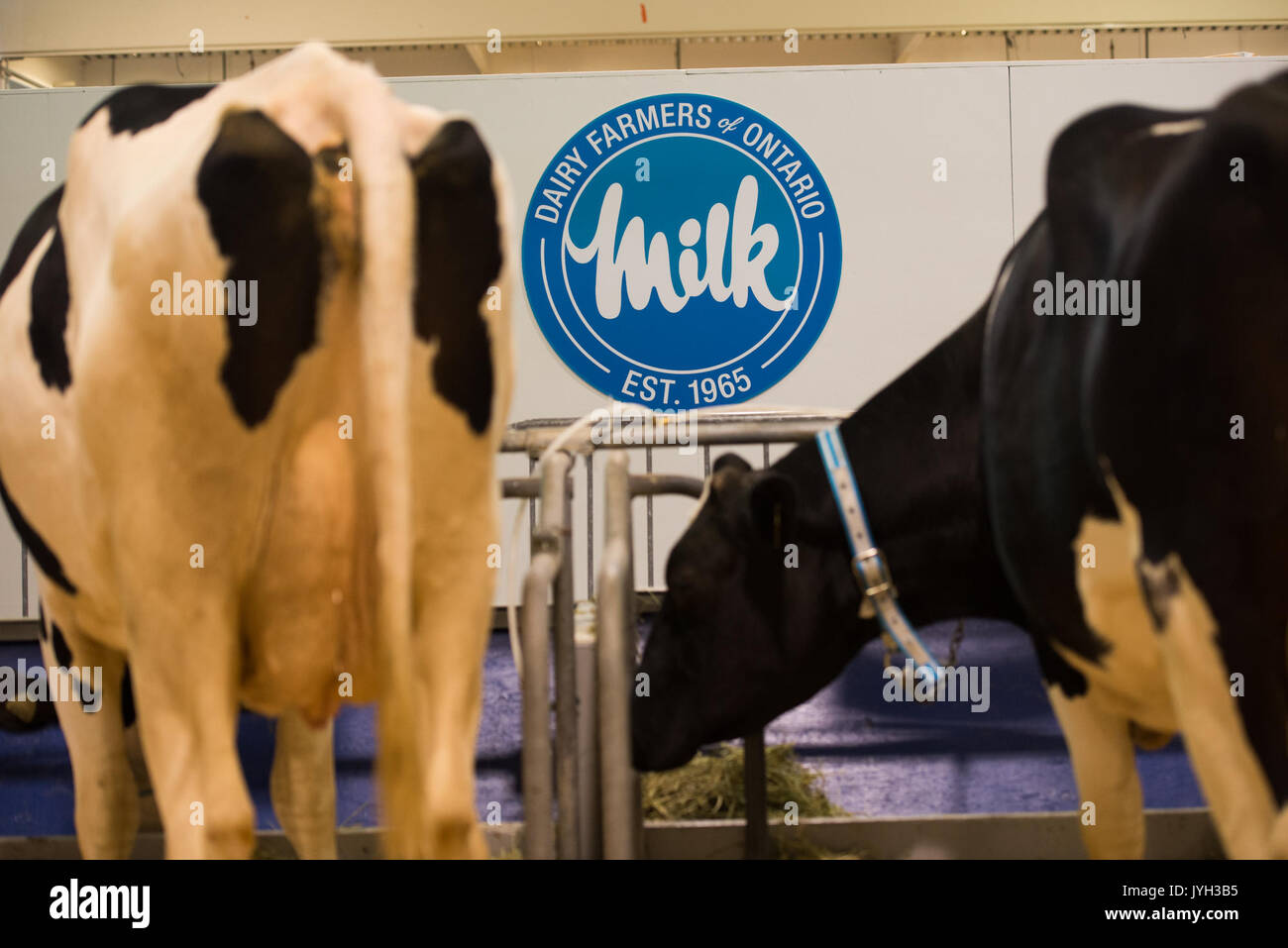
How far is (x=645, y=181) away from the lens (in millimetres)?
2365

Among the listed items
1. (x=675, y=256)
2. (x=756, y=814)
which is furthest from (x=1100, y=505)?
(x=675, y=256)

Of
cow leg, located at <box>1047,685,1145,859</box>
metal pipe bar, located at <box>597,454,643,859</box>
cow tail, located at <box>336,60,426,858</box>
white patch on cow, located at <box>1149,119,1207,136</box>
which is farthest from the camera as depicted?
cow leg, located at <box>1047,685,1145,859</box>

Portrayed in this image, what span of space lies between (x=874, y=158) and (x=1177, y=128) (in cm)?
88

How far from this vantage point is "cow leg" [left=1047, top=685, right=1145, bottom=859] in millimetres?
1905

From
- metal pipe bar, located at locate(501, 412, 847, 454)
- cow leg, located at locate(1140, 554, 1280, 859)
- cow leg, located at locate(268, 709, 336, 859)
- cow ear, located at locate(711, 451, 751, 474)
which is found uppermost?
metal pipe bar, located at locate(501, 412, 847, 454)

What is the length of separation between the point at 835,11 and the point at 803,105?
0.84 ft

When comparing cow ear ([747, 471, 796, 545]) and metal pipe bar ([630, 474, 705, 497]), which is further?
metal pipe bar ([630, 474, 705, 497])

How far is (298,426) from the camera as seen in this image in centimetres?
142

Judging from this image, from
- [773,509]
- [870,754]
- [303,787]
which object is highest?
[773,509]

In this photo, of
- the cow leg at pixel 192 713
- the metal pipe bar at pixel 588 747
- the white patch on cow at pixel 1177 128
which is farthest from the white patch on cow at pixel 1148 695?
the cow leg at pixel 192 713

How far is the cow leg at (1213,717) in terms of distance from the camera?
4.94 ft

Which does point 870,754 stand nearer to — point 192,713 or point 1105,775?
point 1105,775

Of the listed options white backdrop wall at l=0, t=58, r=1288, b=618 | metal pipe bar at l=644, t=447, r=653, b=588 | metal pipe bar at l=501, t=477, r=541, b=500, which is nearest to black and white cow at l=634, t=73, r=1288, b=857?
metal pipe bar at l=501, t=477, r=541, b=500

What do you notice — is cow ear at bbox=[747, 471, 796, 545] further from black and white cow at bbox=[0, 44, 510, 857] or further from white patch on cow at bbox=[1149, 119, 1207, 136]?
white patch on cow at bbox=[1149, 119, 1207, 136]
